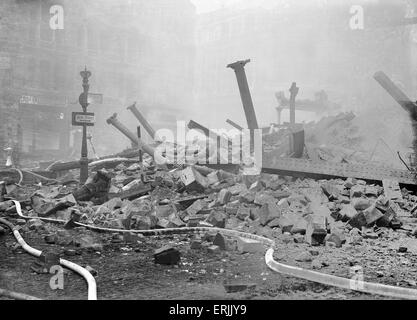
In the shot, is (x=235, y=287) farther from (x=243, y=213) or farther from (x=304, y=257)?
(x=243, y=213)

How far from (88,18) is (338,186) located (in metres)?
29.1

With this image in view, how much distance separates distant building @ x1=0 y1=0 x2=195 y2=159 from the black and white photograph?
17 cm

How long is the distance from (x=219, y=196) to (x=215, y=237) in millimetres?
2156

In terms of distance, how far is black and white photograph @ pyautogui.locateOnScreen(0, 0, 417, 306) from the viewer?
4.02 m

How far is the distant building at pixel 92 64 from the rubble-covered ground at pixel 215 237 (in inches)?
664

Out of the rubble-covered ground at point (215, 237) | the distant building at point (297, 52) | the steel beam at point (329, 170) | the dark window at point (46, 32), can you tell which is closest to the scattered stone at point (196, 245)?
the rubble-covered ground at point (215, 237)

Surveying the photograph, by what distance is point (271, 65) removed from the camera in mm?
35719

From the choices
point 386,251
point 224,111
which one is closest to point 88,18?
point 224,111

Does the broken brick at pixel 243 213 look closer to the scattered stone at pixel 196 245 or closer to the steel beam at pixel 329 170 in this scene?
the scattered stone at pixel 196 245

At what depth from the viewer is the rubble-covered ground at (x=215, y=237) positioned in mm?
4046

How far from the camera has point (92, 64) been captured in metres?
30.8

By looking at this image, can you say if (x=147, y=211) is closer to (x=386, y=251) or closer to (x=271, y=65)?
(x=386, y=251)

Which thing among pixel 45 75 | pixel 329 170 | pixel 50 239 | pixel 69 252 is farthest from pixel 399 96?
pixel 45 75

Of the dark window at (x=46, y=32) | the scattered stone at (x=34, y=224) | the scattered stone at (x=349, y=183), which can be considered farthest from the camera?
the dark window at (x=46, y=32)
